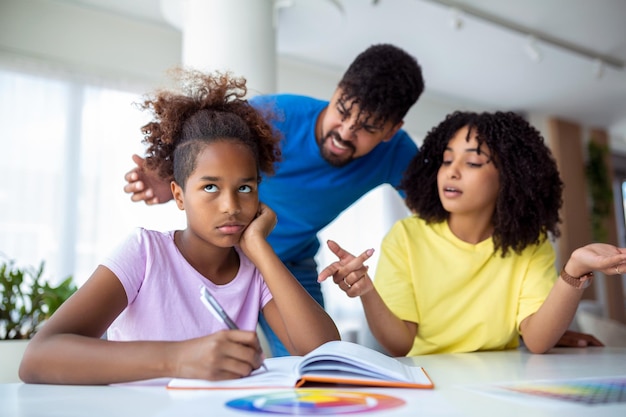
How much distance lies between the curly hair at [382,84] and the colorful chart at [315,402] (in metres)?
1.08

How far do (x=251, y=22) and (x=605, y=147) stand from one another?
19.2 feet

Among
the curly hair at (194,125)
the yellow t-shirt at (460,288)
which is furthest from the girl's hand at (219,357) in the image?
the yellow t-shirt at (460,288)

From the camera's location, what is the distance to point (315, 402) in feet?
2.25

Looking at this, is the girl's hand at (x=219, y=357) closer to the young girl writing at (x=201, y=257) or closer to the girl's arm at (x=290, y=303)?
the young girl writing at (x=201, y=257)

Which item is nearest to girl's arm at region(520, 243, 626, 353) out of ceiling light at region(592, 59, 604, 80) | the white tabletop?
the white tabletop

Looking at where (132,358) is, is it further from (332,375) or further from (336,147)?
(336,147)

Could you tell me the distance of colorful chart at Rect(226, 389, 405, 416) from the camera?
0.64 m

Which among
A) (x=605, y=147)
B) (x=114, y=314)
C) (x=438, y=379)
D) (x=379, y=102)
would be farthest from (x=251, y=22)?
(x=605, y=147)

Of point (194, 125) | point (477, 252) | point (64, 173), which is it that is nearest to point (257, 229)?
point (194, 125)

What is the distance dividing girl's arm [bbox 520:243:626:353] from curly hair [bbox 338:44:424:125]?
2.21 ft

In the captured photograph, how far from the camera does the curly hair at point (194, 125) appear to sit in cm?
127

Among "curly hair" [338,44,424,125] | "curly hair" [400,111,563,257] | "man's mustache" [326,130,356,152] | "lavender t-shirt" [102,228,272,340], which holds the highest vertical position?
"curly hair" [338,44,424,125]

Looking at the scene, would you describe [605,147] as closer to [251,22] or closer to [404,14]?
[404,14]

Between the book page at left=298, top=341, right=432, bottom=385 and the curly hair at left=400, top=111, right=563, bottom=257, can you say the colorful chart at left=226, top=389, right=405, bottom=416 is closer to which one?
the book page at left=298, top=341, right=432, bottom=385
